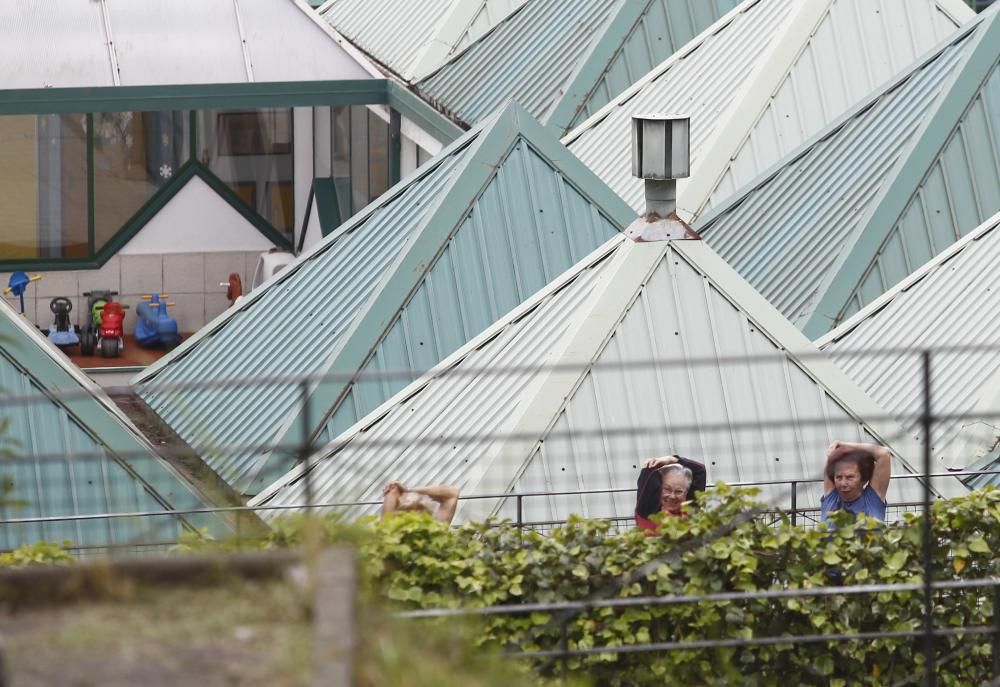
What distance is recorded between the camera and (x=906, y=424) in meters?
12.8

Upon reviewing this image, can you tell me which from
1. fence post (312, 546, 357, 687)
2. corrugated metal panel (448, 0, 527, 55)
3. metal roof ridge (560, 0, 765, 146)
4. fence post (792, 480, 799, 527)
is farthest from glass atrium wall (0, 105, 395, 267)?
fence post (312, 546, 357, 687)

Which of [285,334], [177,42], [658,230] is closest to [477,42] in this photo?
[177,42]

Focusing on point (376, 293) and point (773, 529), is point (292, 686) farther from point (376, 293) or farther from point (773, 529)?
point (376, 293)

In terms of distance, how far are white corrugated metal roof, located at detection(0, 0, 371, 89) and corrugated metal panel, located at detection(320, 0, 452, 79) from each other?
0.52 metres

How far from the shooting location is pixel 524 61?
20.7m

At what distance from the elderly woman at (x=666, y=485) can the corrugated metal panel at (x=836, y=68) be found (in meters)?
7.36

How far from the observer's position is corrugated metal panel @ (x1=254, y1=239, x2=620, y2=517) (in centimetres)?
1168

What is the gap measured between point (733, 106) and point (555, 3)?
4.09 meters

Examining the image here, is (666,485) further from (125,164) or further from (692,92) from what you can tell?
(125,164)

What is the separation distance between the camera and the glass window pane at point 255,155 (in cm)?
2448

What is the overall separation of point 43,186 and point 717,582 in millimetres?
16073

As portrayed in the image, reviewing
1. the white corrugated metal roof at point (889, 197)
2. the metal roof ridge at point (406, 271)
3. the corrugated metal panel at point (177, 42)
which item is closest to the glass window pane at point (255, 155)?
the corrugated metal panel at point (177, 42)

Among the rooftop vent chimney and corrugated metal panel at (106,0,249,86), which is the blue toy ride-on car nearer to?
corrugated metal panel at (106,0,249,86)

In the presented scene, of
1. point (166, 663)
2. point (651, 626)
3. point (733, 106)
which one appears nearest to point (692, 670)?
point (651, 626)
